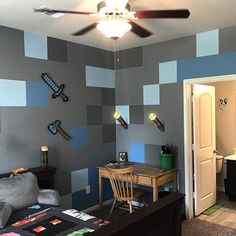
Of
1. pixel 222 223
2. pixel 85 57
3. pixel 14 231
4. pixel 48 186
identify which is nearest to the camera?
pixel 14 231

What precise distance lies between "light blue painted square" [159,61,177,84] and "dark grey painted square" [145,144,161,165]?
3.39 feet

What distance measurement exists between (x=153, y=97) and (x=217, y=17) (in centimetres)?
154

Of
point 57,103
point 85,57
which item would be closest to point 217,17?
point 85,57

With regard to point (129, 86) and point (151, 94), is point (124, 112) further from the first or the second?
point (151, 94)

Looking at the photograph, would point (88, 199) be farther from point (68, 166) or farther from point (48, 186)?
point (48, 186)

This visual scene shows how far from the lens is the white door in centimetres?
389

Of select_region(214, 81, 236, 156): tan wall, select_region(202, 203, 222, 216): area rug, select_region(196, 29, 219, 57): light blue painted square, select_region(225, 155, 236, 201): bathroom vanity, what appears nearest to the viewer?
select_region(196, 29, 219, 57): light blue painted square

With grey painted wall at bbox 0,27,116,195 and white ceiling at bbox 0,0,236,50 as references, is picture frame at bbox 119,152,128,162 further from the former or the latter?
white ceiling at bbox 0,0,236,50

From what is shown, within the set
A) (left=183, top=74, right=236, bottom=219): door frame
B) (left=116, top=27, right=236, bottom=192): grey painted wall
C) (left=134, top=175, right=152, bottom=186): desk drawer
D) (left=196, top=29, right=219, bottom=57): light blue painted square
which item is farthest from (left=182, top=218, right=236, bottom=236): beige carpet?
(left=196, top=29, right=219, bottom=57): light blue painted square

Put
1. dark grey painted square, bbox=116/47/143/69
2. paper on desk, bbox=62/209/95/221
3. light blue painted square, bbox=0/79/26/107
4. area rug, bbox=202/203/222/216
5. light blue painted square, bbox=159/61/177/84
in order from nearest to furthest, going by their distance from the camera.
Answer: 1. paper on desk, bbox=62/209/95/221
2. light blue painted square, bbox=0/79/26/107
3. light blue painted square, bbox=159/61/177/84
4. area rug, bbox=202/203/222/216
5. dark grey painted square, bbox=116/47/143/69

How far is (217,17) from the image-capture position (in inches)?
118

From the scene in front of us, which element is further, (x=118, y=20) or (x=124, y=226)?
(x=118, y=20)

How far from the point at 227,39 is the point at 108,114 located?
2.17m

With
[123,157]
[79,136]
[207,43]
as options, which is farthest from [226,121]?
[79,136]
